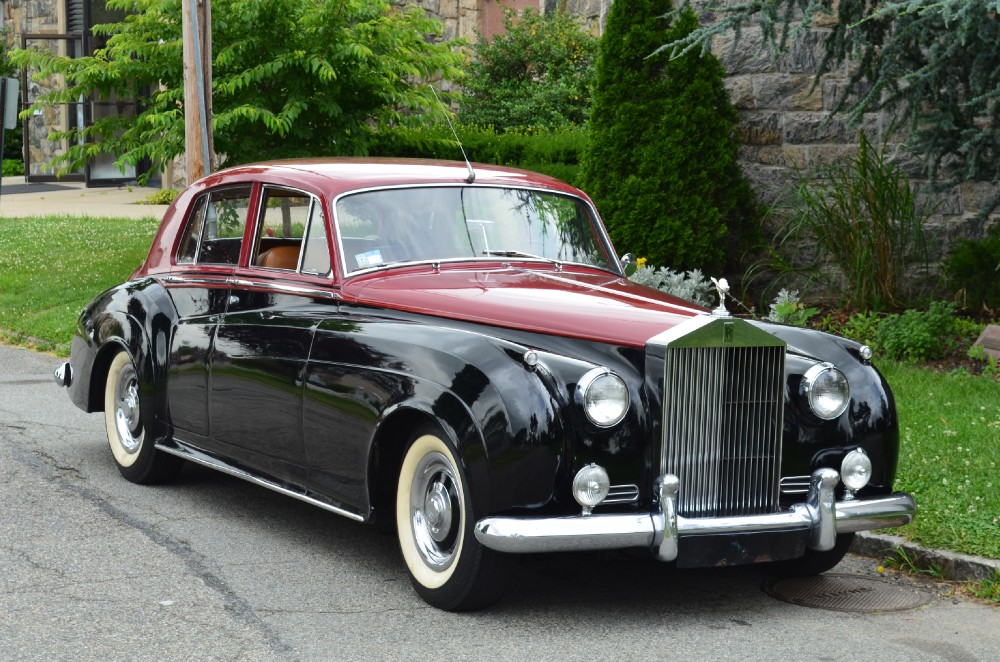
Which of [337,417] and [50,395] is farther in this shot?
[50,395]

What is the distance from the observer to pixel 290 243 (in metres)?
6.45

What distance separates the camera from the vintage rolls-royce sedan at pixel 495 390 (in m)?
4.82

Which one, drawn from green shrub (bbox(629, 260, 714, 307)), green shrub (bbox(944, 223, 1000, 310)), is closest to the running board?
green shrub (bbox(629, 260, 714, 307))

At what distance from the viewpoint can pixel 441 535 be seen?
5172 millimetres

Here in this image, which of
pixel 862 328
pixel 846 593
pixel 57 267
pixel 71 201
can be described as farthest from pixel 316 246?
pixel 71 201

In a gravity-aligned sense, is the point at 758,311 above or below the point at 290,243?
below

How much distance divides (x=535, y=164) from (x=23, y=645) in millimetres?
11549

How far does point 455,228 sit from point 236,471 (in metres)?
1.57

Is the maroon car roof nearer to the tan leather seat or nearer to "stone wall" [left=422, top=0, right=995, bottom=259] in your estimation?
the tan leather seat

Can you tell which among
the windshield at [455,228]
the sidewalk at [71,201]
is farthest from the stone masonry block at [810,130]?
the sidewalk at [71,201]

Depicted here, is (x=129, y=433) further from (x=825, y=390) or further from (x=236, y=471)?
(x=825, y=390)

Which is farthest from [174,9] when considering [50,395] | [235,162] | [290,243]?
[290,243]

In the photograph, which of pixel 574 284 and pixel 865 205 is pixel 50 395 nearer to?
pixel 574 284

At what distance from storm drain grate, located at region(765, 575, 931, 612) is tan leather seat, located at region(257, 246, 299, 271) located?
2.65 meters
